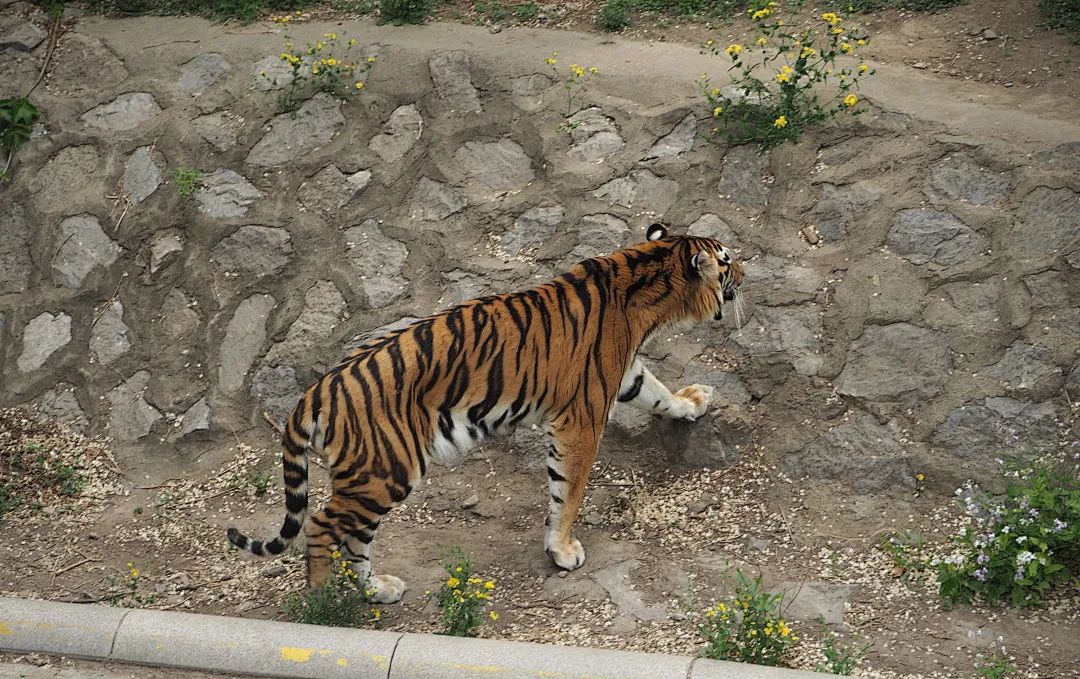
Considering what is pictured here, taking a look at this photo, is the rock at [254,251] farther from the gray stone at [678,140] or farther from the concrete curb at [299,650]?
the concrete curb at [299,650]

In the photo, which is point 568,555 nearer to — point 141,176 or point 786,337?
point 786,337

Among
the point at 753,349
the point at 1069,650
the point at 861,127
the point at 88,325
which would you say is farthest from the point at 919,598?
the point at 88,325

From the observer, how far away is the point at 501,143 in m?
7.33

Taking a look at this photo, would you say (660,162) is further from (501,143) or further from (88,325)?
(88,325)

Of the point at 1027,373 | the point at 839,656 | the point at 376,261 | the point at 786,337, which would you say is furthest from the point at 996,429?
the point at 376,261

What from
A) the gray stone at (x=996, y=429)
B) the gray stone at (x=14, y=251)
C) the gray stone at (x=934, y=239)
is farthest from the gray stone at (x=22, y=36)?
the gray stone at (x=996, y=429)

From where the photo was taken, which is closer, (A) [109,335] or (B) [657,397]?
(B) [657,397]

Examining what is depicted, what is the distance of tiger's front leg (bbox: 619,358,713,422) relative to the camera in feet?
19.4

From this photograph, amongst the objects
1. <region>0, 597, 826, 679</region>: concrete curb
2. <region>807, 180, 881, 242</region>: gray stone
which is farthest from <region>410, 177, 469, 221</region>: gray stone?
<region>0, 597, 826, 679</region>: concrete curb

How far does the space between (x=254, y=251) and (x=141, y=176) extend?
101cm

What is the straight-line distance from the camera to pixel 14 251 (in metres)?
7.44

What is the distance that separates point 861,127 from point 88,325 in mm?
4657

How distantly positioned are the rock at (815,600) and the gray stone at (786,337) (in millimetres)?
1291

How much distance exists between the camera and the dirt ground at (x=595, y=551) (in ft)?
16.2
